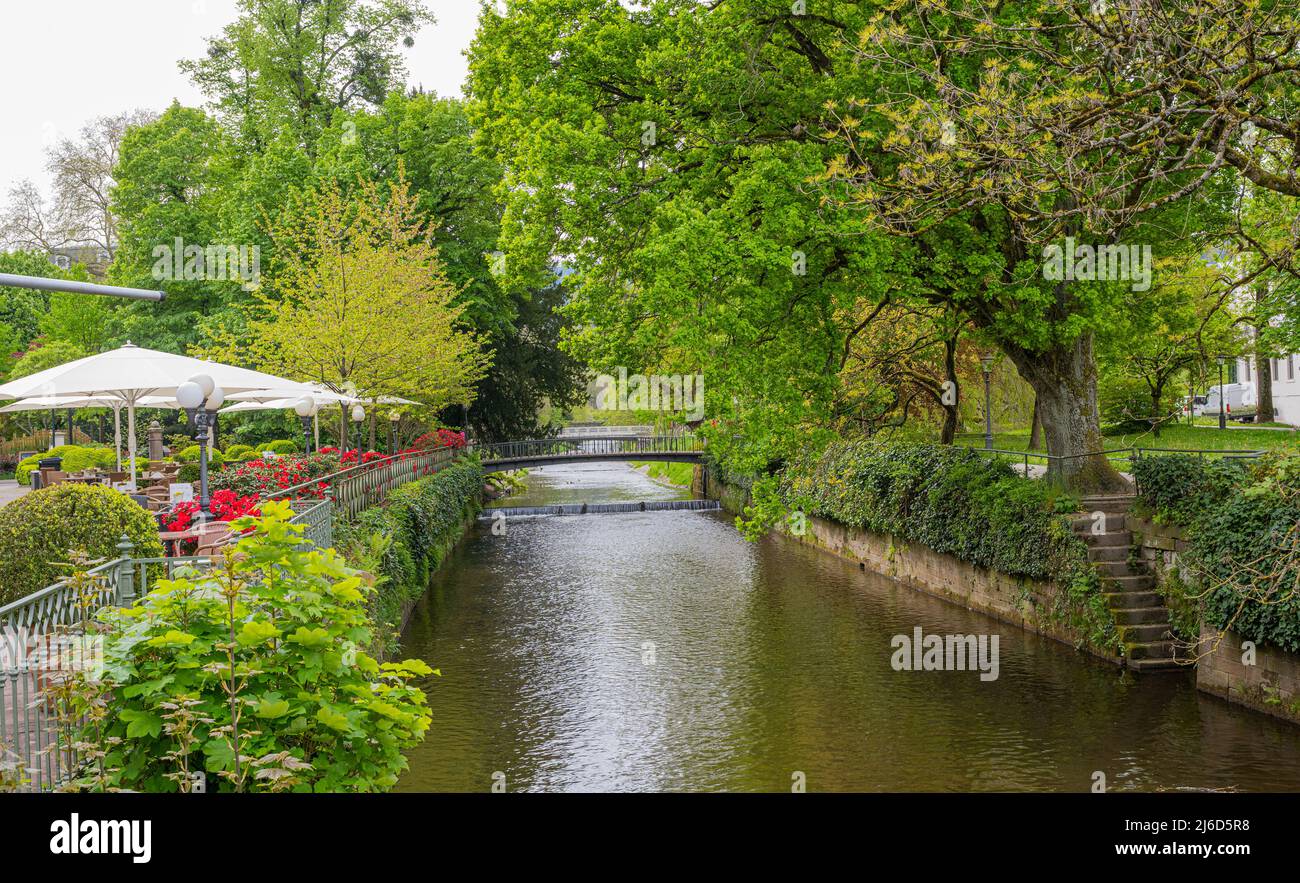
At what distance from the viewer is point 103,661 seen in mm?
5672

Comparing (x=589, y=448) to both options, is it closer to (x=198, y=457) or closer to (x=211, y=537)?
(x=198, y=457)

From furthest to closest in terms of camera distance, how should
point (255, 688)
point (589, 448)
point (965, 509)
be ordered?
point (589, 448) → point (965, 509) → point (255, 688)

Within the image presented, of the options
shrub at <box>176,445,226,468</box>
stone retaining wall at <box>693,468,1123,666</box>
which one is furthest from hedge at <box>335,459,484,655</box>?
stone retaining wall at <box>693,468,1123,666</box>

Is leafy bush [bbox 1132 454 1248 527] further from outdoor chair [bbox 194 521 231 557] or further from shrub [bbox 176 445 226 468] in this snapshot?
shrub [bbox 176 445 226 468]

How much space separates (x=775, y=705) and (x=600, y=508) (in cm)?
2603

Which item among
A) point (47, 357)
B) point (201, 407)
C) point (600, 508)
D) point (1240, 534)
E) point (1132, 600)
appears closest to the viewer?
point (1240, 534)

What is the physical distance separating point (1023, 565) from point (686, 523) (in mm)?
19269

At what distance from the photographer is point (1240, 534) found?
44.6ft

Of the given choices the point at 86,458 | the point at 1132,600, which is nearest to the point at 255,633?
the point at 1132,600

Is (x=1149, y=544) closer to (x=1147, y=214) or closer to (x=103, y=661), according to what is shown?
(x=1147, y=214)

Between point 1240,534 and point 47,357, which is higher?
point 47,357

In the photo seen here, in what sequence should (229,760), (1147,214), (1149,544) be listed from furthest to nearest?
(1147,214) → (1149,544) → (229,760)

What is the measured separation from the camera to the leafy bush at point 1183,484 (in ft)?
48.2
